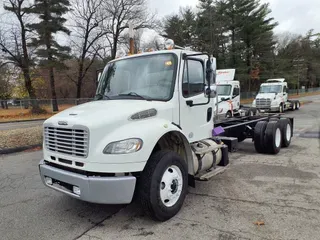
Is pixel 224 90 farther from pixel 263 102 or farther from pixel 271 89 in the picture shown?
pixel 271 89

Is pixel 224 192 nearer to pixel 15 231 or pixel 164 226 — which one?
pixel 164 226

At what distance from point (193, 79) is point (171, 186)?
70.7 inches

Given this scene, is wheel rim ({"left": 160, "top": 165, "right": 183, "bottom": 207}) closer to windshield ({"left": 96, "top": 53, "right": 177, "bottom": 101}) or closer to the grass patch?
windshield ({"left": 96, "top": 53, "right": 177, "bottom": 101})

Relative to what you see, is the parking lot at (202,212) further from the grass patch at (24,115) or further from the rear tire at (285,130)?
the grass patch at (24,115)

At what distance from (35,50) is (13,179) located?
976 inches

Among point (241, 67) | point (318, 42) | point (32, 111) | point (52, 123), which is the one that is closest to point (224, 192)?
point (52, 123)

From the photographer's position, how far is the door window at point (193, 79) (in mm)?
4258

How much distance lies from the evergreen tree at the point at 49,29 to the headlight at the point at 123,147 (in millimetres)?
25881

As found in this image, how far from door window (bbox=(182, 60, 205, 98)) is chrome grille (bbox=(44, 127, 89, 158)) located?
5.72 ft

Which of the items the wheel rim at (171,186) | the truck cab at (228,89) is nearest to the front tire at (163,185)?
the wheel rim at (171,186)

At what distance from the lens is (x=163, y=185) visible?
371 cm

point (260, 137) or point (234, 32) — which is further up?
point (234, 32)

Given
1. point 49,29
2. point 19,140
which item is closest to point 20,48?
point 49,29

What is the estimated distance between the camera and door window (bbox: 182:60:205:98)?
426cm
